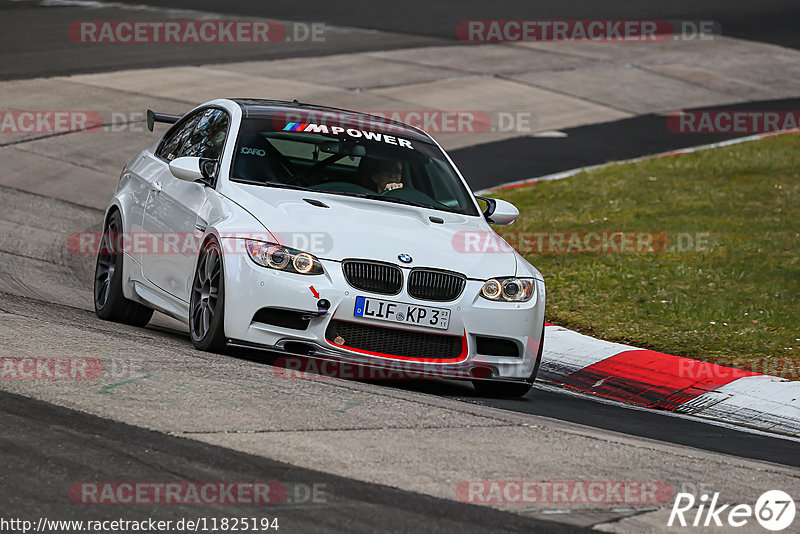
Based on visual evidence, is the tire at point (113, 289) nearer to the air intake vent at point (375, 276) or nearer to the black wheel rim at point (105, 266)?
the black wheel rim at point (105, 266)

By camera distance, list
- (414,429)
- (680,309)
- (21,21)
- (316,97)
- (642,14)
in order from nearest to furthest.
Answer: (414,429), (680,309), (316,97), (21,21), (642,14)

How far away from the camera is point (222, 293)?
7.48 metres

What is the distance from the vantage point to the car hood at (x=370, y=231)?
7.52 metres

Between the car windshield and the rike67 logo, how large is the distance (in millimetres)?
3499

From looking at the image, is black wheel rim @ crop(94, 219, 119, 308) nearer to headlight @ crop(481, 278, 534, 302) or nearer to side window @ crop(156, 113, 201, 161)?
side window @ crop(156, 113, 201, 161)

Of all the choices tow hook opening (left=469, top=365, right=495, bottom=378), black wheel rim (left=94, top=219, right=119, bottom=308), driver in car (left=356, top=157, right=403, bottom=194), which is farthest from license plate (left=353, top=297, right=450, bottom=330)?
black wheel rim (left=94, top=219, right=119, bottom=308)

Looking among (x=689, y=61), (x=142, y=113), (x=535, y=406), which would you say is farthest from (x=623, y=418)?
(x=689, y=61)

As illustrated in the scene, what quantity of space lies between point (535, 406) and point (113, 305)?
3109 millimetres

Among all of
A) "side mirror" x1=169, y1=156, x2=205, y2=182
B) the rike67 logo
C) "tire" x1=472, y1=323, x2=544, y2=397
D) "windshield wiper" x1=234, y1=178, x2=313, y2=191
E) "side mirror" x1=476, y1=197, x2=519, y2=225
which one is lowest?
"tire" x1=472, y1=323, x2=544, y2=397

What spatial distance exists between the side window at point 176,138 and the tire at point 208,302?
5.59ft

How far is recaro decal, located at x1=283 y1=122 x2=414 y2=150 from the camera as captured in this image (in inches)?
345

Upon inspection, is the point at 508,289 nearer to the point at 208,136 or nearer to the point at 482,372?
the point at 482,372

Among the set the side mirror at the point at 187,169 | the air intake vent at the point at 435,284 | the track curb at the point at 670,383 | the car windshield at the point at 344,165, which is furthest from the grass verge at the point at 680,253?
the side mirror at the point at 187,169

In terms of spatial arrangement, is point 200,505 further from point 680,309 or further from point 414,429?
point 680,309
